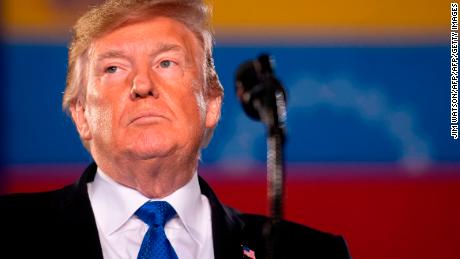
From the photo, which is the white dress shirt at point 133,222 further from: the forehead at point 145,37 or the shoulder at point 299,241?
the forehead at point 145,37

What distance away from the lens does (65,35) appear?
2.54m

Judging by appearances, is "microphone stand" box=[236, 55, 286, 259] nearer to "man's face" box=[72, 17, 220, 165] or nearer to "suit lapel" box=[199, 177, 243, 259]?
"man's face" box=[72, 17, 220, 165]

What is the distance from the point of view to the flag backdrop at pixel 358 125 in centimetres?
262

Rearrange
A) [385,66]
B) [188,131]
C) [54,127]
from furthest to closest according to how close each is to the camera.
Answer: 1. [385,66]
2. [54,127]
3. [188,131]

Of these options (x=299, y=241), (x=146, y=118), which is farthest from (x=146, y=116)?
(x=299, y=241)

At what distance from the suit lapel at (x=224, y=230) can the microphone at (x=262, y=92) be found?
0.53 meters

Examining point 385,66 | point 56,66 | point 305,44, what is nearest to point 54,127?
point 56,66

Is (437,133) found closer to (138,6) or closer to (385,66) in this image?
(385,66)

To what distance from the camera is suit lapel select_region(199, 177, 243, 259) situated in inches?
74.8

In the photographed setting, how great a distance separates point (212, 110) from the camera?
6.82ft

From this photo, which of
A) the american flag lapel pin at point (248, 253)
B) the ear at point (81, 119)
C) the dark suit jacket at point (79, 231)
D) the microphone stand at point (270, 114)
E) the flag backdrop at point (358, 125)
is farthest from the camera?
the flag backdrop at point (358, 125)

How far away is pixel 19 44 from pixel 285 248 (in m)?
1.12

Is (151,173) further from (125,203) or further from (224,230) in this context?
(224,230)

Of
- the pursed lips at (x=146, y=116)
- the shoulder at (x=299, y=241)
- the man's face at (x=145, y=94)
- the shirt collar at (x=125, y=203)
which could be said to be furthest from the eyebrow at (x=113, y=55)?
the shoulder at (x=299, y=241)
